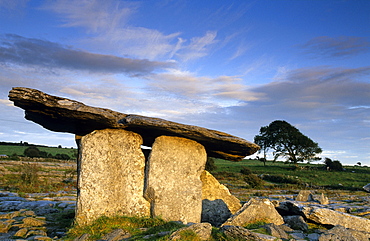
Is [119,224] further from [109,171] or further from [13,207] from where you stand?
[13,207]

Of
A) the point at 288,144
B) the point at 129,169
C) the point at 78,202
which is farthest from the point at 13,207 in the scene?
the point at 288,144

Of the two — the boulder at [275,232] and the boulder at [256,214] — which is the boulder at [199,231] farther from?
the boulder at [256,214]

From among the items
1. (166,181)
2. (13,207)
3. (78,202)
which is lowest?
(13,207)

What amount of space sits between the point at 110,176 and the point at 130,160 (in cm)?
81

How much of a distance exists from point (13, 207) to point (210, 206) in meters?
8.60

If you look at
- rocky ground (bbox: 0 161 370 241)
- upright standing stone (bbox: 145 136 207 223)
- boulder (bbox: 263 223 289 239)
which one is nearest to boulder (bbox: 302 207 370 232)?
rocky ground (bbox: 0 161 370 241)

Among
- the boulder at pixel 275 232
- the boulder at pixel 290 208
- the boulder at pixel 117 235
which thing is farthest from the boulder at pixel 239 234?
the boulder at pixel 290 208

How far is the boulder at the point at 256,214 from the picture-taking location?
413 inches

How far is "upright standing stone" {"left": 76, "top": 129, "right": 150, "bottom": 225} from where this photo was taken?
10.1 meters

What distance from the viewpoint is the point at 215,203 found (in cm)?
1259

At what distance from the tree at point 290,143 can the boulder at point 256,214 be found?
5175 cm

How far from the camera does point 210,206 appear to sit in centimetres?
1248

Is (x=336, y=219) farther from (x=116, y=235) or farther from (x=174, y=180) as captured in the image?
(x=116, y=235)

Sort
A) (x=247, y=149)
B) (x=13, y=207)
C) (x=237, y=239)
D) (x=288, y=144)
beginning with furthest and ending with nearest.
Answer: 1. (x=288, y=144)
2. (x=13, y=207)
3. (x=247, y=149)
4. (x=237, y=239)
